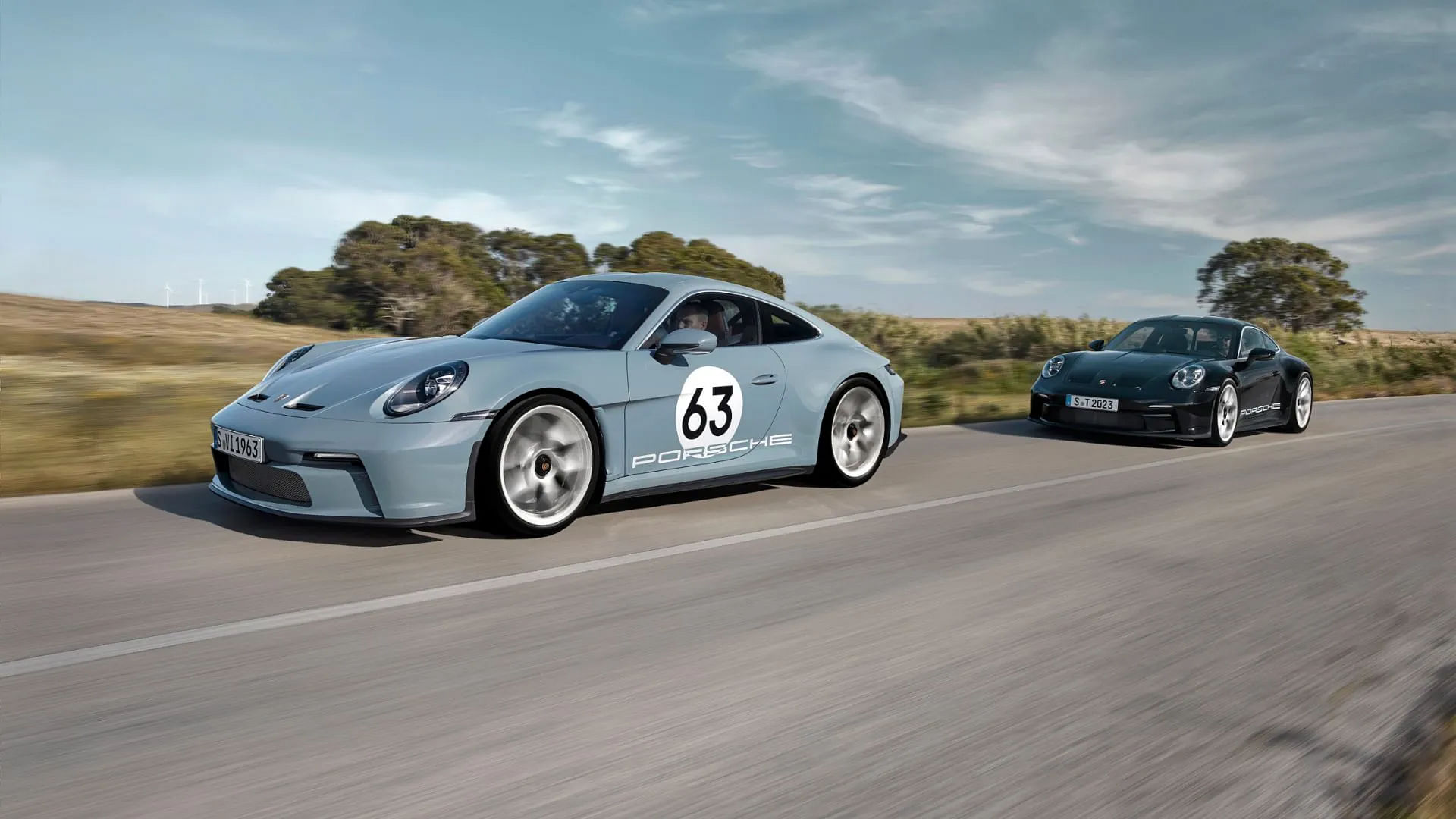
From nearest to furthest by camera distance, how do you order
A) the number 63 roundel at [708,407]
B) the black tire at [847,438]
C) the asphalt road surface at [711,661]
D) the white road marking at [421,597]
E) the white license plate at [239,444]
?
1. the asphalt road surface at [711,661]
2. the white road marking at [421,597]
3. the white license plate at [239,444]
4. the number 63 roundel at [708,407]
5. the black tire at [847,438]

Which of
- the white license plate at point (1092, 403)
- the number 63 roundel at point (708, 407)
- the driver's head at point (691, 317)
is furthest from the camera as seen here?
the white license plate at point (1092, 403)

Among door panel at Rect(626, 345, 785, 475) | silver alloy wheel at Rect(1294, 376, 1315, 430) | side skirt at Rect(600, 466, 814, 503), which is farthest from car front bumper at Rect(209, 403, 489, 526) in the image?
silver alloy wheel at Rect(1294, 376, 1315, 430)

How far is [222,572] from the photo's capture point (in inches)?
176

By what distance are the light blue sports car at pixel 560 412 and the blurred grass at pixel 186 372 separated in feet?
6.85

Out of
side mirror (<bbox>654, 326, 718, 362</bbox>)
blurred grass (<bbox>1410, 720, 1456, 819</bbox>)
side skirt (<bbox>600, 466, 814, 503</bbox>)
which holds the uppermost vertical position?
side mirror (<bbox>654, 326, 718, 362</bbox>)

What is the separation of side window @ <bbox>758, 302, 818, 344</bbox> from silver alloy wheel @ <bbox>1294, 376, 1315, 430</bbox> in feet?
25.0

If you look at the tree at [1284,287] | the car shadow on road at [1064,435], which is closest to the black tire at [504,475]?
the car shadow on road at [1064,435]

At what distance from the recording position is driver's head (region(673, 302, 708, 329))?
20.3 feet

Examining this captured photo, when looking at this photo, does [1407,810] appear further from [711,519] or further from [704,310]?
[704,310]

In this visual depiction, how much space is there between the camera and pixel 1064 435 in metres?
10.9

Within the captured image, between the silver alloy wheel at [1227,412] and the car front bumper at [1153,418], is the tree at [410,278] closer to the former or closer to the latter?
the car front bumper at [1153,418]

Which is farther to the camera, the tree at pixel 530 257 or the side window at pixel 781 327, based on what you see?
the tree at pixel 530 257

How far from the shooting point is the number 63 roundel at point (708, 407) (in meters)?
5.92

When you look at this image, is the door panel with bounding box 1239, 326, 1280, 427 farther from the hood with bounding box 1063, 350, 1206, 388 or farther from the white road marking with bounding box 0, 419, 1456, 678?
the white road marking with bounding box 0, 419, 1456, 678
